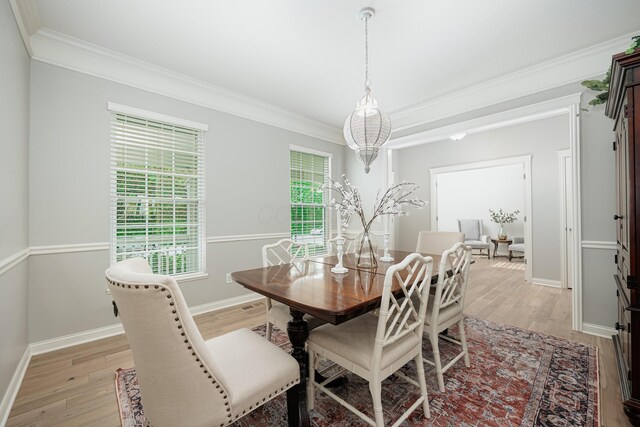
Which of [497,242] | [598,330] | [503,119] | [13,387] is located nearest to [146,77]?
[13,387]

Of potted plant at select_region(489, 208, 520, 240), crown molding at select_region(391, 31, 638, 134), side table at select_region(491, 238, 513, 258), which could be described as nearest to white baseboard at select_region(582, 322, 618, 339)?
crown molding at select_region(391, 31, 638, 134)

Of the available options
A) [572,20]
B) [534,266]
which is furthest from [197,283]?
[534,266]

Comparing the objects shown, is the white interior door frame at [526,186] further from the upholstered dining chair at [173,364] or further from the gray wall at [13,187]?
the gray wall at [13,187]

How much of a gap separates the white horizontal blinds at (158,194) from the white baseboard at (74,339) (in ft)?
2.13

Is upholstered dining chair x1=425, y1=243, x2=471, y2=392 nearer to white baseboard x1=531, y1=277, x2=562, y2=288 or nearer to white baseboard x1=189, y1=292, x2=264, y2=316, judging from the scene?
white baseboard x1=189, y1=292, x2=264, y2=316

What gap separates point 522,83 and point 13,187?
4.64 meters

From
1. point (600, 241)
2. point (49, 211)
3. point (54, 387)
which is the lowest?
point (54, 387)

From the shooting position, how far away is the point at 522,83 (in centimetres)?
300

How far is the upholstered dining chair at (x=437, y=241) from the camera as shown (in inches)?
111

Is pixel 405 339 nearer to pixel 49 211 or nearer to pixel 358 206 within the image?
pixel 358 206

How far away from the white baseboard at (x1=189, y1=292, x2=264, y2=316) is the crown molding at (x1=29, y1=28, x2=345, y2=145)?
2.37m

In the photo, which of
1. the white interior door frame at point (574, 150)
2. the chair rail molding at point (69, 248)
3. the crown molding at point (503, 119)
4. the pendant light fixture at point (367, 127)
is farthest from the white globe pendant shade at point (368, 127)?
the chair rail molding at point (69, 248)

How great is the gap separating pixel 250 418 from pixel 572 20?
368 cm

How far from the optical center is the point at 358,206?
2.08 meters
